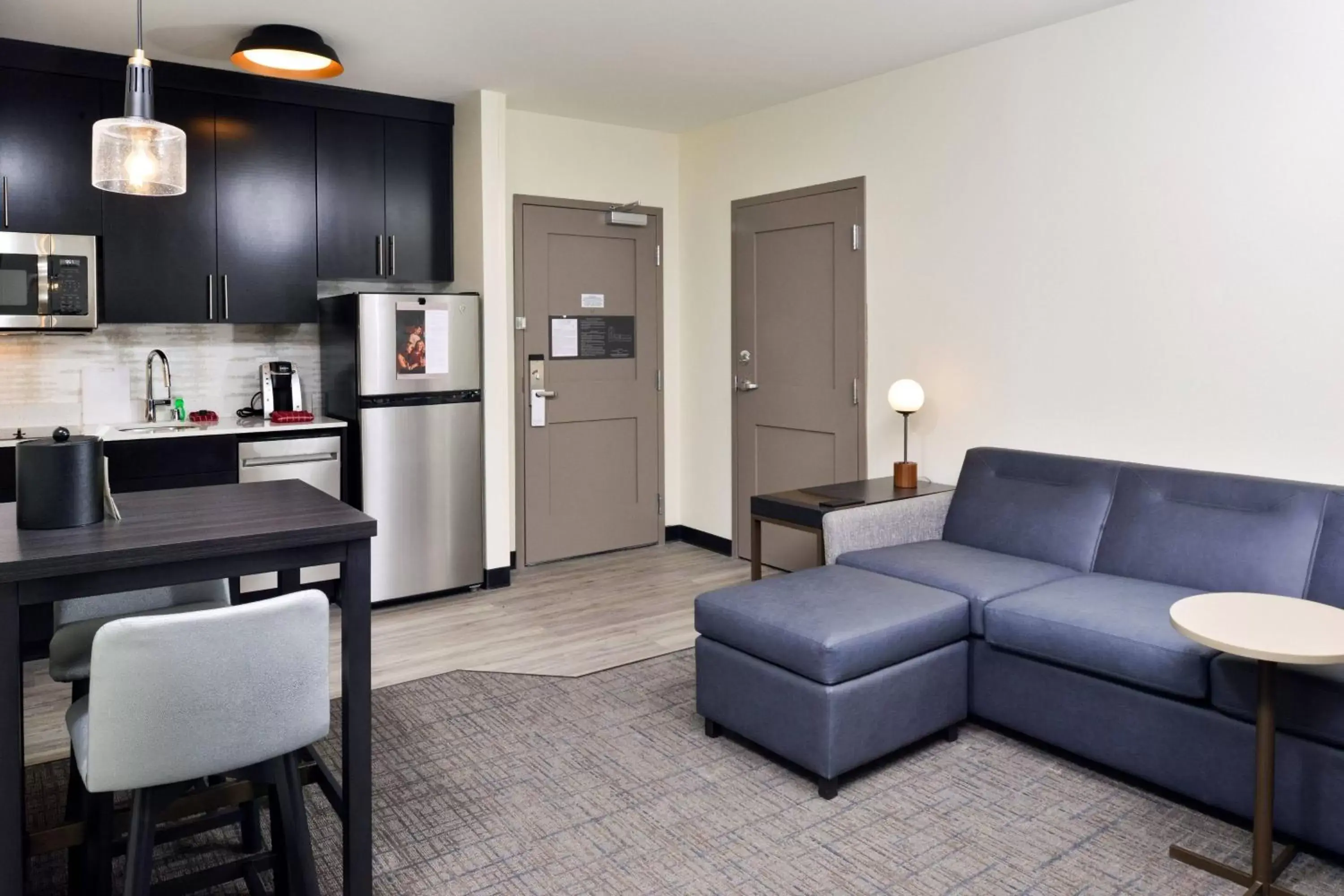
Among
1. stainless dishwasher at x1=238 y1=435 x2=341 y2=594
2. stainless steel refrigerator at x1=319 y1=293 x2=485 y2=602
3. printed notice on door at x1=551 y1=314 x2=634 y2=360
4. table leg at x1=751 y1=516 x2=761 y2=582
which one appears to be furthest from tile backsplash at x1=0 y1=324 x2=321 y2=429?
table leg at x1=751 y1=516 x2=761 y2=582

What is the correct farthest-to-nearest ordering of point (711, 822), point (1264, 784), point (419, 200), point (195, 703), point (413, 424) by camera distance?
1. point (419, 200)
2. point (413, 424)
3. point (711, 822)
4. point (1264, 784)
5. point (195, 703)

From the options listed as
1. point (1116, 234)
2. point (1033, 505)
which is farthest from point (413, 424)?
point (1116, 234)

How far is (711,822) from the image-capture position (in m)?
2.56

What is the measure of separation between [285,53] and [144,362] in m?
1.72

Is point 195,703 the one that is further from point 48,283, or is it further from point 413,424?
point 48,283

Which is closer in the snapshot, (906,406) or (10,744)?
(10,744)

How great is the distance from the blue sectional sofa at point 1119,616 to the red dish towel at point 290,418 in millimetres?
2402

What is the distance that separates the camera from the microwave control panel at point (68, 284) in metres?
3.97

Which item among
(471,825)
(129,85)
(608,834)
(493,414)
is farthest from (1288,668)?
(493,414)

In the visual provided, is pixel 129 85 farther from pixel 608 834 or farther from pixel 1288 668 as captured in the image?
pixel 1288 668

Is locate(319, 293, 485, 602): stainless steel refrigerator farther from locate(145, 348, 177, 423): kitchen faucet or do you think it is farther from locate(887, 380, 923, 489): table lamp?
locate(887, 380, 923, 489): table lamp

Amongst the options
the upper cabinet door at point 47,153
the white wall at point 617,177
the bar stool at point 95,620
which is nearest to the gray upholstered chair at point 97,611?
the bar stool at point 95,620

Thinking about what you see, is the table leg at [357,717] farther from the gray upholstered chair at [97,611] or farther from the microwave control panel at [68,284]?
the microwave control panel at [68,284]

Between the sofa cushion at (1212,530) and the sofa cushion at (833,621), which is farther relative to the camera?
the sofa cushion at (1212,530)
